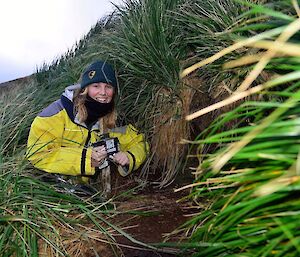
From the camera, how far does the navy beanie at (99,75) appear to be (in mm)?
5035

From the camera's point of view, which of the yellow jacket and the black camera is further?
the black camera

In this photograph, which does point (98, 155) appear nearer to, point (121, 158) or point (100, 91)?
point (121, 158)

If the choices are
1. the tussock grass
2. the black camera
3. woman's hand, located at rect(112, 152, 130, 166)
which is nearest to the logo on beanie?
the black camera

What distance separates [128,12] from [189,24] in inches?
44.2

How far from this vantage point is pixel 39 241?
3.68 meters

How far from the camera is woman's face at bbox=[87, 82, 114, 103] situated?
5094mm

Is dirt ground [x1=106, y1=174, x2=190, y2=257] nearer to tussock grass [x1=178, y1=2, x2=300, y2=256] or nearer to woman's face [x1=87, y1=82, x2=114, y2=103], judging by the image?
woman's face [x1=87, y1=82, x2=114, y2=103]

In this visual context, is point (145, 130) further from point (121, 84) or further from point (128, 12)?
point (128, 12)

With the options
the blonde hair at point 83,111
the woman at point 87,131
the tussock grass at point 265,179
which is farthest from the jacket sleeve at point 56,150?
the tussock grass at point 265,179

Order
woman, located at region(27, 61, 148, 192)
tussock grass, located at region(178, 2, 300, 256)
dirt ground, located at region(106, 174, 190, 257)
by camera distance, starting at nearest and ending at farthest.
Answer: tussock grass, located at region(178, 2, 300, 256)
dirt ground, located at region(106, 174, 190, 257)
woman, located at region(27, 61, 148, 192)

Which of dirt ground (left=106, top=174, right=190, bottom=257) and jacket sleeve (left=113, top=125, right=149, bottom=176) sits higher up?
jacket sleeve (left=113, top=125, right=149, bottom=176)

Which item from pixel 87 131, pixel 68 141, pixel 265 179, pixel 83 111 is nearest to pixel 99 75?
pixel 83 111

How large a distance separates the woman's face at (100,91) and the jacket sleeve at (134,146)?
0.32 meters

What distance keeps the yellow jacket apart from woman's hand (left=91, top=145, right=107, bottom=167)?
0.04 meters
